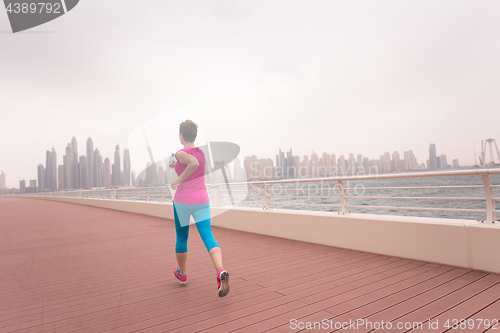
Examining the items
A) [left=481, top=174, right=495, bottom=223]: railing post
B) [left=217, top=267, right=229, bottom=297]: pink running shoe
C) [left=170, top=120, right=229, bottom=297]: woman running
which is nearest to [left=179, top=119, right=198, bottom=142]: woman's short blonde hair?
[left=170, top=120, right=229, bottom=297]: woman running

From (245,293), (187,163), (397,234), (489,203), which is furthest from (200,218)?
(489,203)

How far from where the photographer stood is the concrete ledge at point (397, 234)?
9.89ft

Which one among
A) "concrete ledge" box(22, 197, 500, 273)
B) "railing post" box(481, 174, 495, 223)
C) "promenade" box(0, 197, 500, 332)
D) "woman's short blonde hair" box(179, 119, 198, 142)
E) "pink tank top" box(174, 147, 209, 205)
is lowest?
"promenade" box(0, 197, 500, 332)

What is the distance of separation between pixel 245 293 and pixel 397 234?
2.31 meters

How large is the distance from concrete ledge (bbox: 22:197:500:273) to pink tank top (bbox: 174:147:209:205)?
8.61ft

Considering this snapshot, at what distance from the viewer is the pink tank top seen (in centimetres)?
268

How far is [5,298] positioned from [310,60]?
1011 inches

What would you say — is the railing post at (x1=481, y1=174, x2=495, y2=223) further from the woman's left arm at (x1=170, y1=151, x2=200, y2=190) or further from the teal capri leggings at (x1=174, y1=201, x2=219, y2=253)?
the woman's left arm at (x1=170, y1=151, x2=200, y2=190)

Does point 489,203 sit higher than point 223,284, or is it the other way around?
point 489,203

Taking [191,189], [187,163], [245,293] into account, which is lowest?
[245,293]

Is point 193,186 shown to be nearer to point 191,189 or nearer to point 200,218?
point 191,189

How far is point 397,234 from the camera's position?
3.74 meters

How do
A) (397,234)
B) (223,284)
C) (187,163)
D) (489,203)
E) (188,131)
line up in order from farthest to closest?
(397,234) → (489,203) → (188,131) → (187,163) → (223,284)

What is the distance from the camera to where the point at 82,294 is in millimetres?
2865
